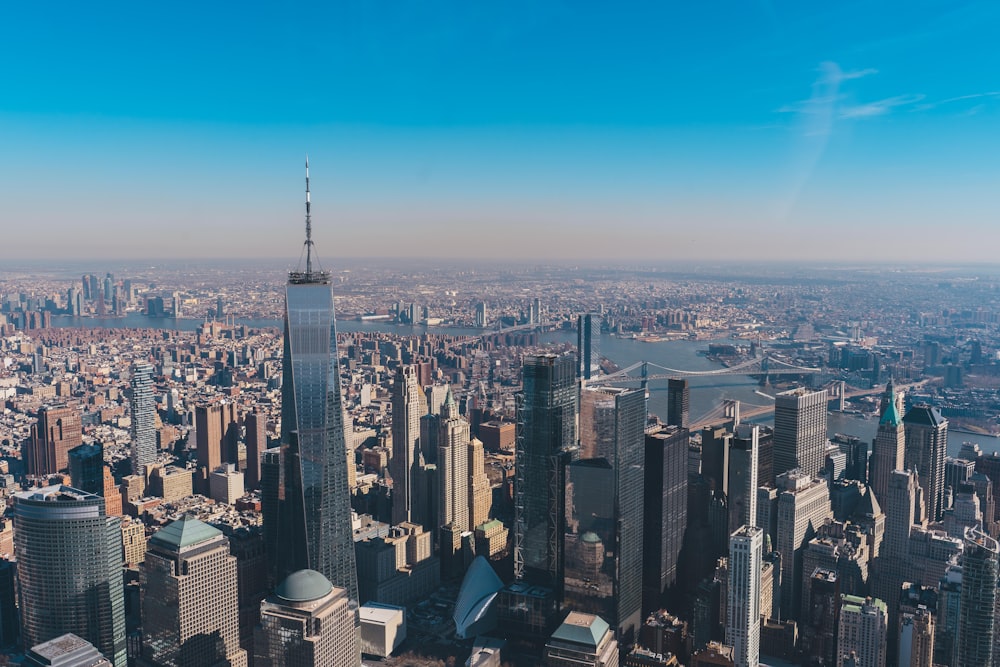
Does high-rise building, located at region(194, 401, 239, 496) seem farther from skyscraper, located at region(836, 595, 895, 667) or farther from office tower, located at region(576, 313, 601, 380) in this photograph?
skyscraper, located at region(836, 595, 895, 667)

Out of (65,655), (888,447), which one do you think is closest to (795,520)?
(888,447)

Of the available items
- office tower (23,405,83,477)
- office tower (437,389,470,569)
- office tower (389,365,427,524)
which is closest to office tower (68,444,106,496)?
office tower (389,365,427,524)

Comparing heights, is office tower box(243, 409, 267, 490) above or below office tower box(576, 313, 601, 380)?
below

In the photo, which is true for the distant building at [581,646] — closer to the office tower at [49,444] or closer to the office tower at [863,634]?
the office tower at [863,634]

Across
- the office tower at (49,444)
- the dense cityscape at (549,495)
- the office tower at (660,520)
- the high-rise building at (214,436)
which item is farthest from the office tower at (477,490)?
the office tower at (49,444)

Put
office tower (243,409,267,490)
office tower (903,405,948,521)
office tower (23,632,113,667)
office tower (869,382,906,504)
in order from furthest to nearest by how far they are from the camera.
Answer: office tower (243,409,267,490)
office tower (869,382,906,504)
office tower (903,405,948,521)
office tower (23,632,113,667)

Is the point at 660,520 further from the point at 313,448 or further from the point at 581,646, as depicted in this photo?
the point at 313,448

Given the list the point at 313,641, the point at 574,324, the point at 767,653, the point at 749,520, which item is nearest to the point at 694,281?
the point at 574,324
